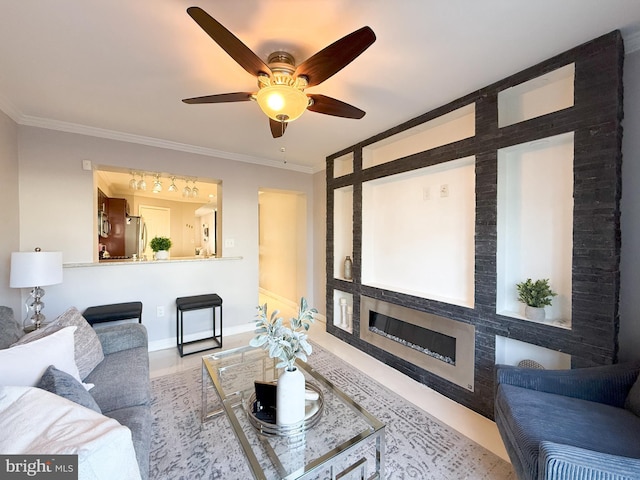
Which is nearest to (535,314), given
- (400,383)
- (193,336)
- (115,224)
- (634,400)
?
(634,400)

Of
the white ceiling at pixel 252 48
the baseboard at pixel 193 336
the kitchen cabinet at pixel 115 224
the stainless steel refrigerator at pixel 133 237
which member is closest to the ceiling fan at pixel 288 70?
the white ceiling at pixel 252 48

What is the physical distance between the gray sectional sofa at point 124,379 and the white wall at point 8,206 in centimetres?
85

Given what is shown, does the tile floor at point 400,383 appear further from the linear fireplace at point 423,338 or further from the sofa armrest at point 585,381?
the sofa armrest at point 585,381

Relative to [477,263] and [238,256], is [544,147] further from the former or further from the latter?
[238,256]

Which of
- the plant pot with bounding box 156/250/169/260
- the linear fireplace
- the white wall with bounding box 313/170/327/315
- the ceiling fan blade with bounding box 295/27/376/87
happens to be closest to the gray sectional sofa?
the plant pot with bounding box 156/250/169/260

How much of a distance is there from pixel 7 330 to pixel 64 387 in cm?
95

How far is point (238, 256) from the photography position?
3.80 meters

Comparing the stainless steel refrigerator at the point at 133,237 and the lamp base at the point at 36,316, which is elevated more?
the stainless steel refrigerator at the point at 133,237

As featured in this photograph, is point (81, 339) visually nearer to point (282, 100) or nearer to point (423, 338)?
point (282, 100)

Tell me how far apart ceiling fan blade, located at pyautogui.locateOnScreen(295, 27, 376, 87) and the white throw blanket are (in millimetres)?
1703

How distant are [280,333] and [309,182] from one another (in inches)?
132

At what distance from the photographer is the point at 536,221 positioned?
199 centimetres

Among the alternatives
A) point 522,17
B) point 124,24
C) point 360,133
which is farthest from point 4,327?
point 522,17

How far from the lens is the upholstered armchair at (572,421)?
0.98 meters
